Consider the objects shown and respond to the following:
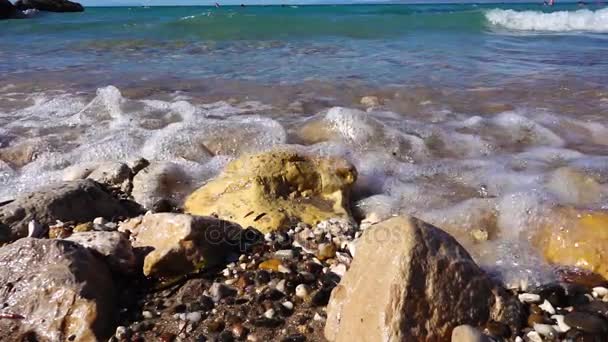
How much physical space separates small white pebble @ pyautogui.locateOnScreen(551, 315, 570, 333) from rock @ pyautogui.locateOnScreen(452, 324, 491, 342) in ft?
1.48

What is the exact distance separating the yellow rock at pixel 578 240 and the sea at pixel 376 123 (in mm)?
85

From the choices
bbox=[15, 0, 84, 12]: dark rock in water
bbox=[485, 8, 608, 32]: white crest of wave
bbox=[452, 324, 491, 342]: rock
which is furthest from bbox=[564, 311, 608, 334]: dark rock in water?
bbox=[15, 0, 84, 12]: dark rock in water

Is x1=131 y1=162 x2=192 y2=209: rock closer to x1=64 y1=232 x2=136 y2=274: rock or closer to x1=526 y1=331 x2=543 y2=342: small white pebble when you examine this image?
x1=64 y1=232 x2=136 y2=274: rock

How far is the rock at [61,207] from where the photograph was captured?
117 inches

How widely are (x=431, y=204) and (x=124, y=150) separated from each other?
270 centimetres

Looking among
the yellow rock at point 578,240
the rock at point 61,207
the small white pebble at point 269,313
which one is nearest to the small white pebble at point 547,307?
the yellow rock at point 578,240

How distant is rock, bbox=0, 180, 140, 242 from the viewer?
9.77ft

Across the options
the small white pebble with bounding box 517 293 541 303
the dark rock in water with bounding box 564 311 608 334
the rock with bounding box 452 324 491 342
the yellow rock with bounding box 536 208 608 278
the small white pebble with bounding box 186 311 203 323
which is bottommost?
the small white pebble with bounding box 186 311 203 323

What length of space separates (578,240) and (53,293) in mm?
2584

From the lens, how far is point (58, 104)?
6.37 metres

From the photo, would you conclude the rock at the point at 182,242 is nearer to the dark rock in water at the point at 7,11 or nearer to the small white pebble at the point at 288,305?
the small white pebble at the point at 288,305

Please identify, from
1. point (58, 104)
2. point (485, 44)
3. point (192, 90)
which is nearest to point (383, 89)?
point (192, 90)

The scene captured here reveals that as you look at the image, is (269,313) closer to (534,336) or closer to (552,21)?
(534,336)

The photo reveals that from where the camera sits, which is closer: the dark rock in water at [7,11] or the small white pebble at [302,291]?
the small white pebble at [302,291]
